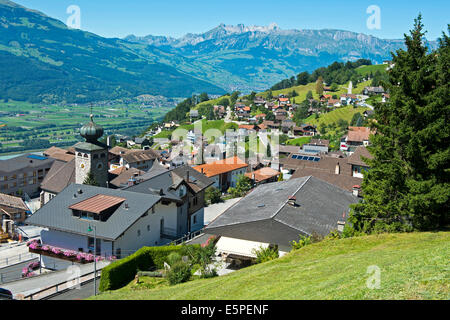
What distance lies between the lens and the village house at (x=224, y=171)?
232 ft

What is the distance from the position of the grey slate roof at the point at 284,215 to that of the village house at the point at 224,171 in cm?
3315

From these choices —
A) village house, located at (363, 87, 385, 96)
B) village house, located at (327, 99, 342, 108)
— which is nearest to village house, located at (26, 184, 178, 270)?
village house, located at (327, 99, 342, 108)

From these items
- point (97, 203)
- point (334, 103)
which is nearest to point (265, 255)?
point (97, 203)

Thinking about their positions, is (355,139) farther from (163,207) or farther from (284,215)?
(284,215)

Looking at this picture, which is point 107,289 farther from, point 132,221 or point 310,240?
point 310,240

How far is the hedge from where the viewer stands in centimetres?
2484

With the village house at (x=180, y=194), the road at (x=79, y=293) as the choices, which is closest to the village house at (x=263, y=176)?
the village house at (x=180, y=194)

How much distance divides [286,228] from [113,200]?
1596 centimetres

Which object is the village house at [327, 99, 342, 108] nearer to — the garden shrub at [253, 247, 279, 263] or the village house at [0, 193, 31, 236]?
the village house at [0, 193, 31, 236]

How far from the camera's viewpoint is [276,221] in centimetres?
2703

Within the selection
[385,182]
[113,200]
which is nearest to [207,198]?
[113,200]
